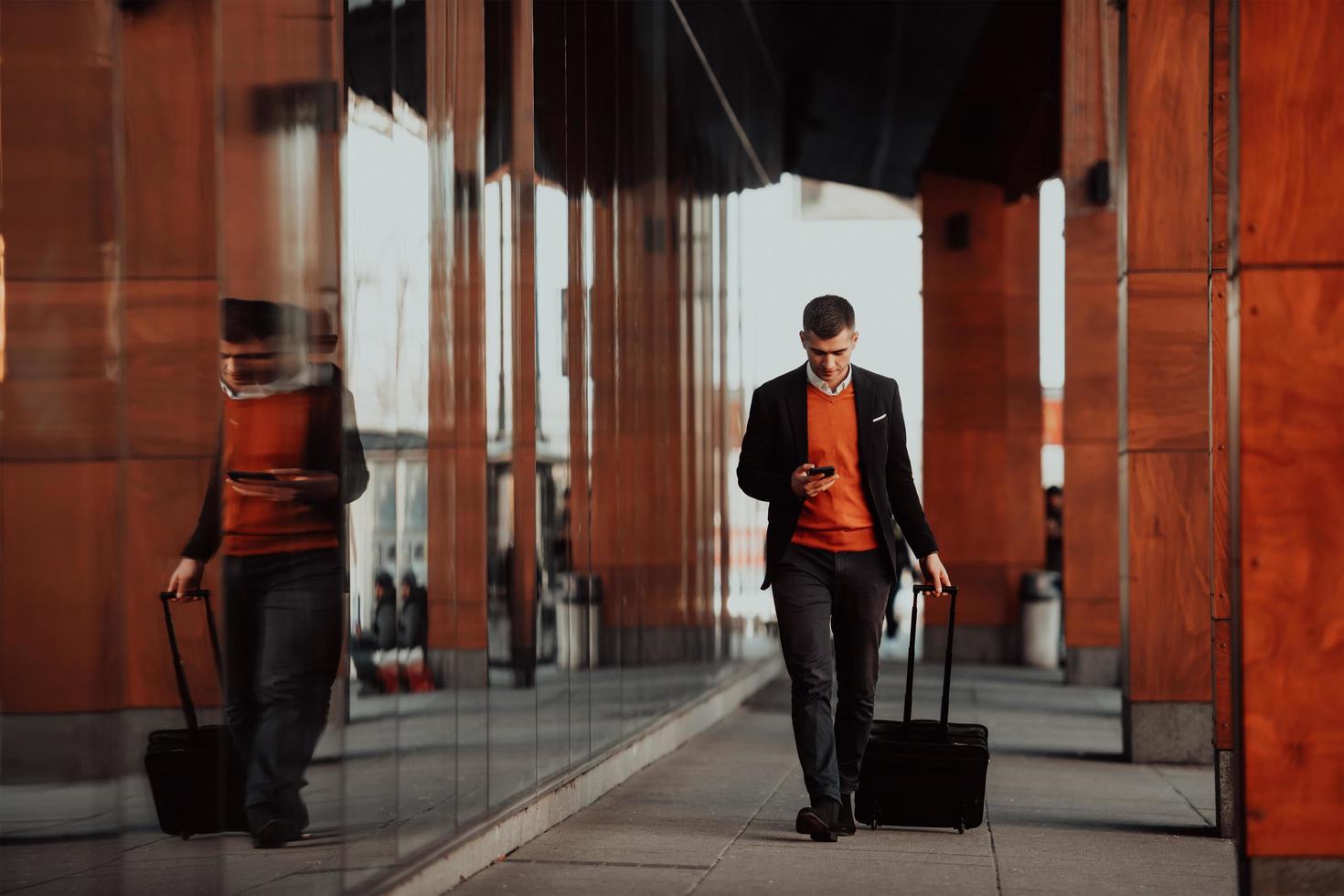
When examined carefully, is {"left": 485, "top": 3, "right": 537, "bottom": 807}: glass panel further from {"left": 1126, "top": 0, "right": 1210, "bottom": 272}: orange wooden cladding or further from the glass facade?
{"left": 1126, "top": 0, "right": 1210, "bottom": 272}: orange wooden cladding

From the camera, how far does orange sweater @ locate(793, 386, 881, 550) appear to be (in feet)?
23.9

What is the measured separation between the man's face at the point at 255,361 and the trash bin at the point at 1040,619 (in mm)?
17808

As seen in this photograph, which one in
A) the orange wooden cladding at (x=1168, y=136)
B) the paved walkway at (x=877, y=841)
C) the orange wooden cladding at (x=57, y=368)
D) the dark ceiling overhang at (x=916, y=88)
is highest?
the dark ceiling overhang at (x=916, y=88)

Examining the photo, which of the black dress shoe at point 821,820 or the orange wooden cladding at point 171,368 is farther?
the black dress shoe at point 821,820

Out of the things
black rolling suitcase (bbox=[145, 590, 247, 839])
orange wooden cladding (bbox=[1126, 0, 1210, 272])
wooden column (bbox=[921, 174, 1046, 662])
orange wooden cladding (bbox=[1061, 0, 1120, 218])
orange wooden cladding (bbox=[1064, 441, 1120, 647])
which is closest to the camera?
black rolling suitcase (bbox=[145, 590, 247, 839])

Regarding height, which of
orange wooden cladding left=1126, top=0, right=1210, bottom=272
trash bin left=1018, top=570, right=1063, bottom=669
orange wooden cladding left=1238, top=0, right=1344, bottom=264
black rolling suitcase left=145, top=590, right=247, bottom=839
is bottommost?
trash bin left=1018, top=570, right=1063, bottom=669

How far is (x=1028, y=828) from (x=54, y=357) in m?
4.64

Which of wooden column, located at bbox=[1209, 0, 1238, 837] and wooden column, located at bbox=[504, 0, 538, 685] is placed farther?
wooden column, located at bbox=[1209, 0, 1238, 837]

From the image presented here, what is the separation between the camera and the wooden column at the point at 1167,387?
1053cm

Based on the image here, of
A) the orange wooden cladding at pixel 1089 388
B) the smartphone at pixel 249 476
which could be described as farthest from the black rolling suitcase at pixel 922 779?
the orange wooden cladding at pixel 1089 388

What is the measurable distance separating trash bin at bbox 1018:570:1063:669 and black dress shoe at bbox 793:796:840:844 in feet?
50.2

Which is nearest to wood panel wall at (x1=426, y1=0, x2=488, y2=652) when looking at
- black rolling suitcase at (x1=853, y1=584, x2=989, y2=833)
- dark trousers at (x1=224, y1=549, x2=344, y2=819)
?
dark trousers at (x1=224, y1=549, x2=344, y2=819)

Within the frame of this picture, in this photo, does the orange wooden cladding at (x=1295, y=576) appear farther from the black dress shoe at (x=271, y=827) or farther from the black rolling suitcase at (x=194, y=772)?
the black rolling suitcase at (x=194, y=772)

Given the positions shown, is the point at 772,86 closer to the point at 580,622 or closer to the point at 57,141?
the point at 580,622
